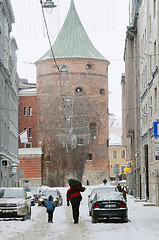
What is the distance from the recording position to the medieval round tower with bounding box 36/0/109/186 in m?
80.1

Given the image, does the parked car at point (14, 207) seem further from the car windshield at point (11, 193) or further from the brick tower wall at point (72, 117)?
the brick tower wall at point (72, 117)

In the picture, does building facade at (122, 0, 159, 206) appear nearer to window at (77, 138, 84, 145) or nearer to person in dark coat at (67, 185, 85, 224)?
person in dark coat at (67, 185, 85, 224)

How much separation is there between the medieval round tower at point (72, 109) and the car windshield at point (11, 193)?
56429 millimetres

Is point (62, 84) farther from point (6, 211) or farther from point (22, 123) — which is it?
point (6, 211)

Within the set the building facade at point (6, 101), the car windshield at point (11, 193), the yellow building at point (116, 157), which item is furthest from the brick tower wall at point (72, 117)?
the car windshield at point (11, 193)

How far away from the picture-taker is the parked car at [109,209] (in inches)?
771

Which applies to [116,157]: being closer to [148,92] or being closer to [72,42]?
[72,42]

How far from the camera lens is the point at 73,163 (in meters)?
80.2

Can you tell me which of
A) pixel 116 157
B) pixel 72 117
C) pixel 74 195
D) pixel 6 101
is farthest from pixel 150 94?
pixel 116 157

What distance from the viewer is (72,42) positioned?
81.9m

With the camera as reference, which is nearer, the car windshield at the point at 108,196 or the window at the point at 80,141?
the car windshield at the point at 108,196

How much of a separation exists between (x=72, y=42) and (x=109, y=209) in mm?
63813

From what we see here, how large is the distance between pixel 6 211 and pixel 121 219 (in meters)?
4.19

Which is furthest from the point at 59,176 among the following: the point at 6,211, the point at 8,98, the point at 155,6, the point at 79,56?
the point at 6,211
